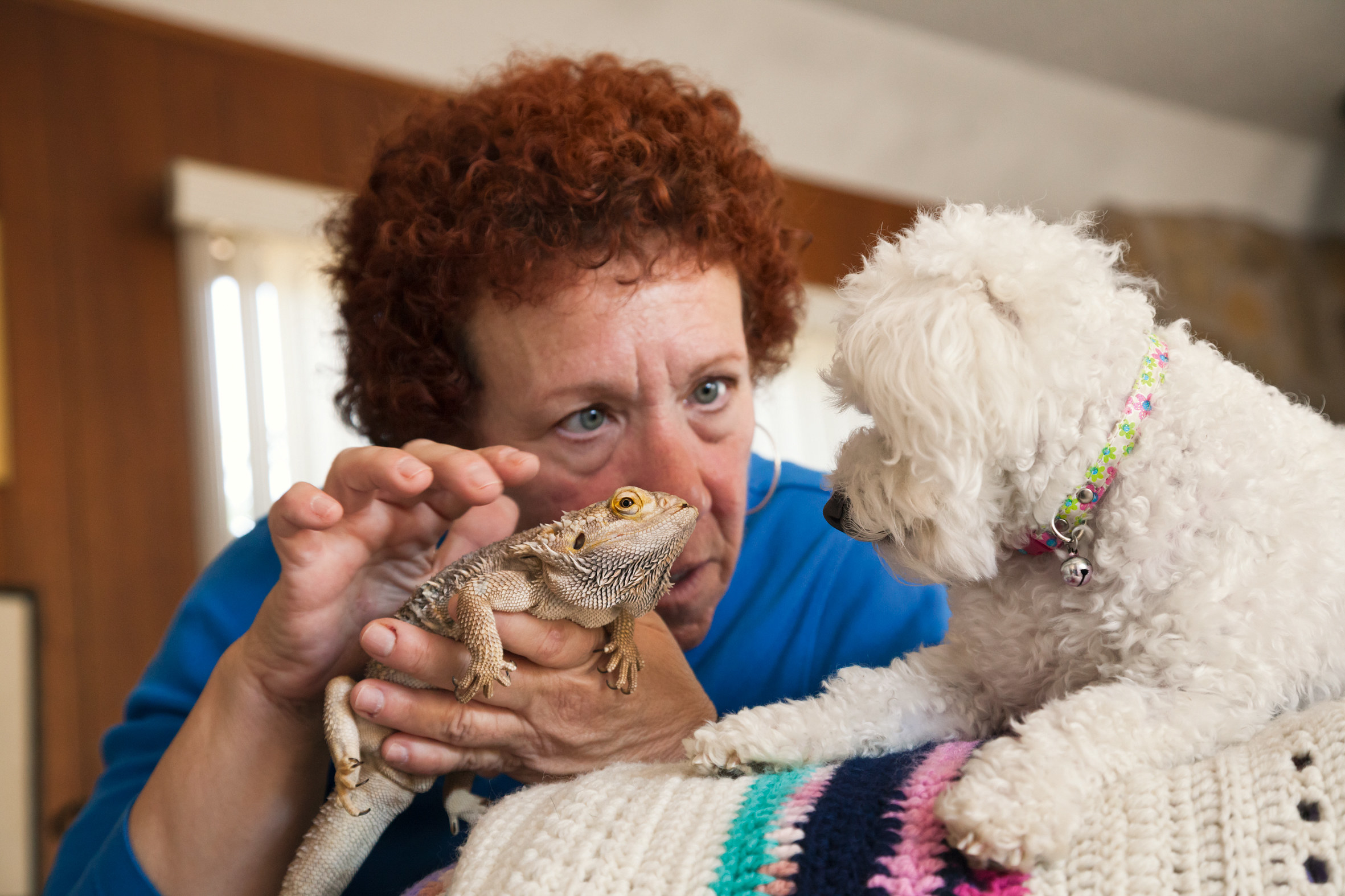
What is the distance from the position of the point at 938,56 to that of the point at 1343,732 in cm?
525

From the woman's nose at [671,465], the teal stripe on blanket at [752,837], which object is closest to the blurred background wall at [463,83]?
the woman's nose at [671,465]

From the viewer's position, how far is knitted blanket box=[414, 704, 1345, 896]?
62cm

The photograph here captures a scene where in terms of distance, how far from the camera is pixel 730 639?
56.1 inches

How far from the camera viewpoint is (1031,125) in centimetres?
559

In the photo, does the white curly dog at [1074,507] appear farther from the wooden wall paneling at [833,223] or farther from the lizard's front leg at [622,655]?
the wooden wall paneling at [833,223]

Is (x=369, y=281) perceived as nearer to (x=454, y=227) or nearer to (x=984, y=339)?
(x=454, y=227)

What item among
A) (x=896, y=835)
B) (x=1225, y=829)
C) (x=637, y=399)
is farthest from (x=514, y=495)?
(x=1225, y=829)

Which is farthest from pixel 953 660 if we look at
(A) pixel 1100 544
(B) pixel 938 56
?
(B) pixel 938 56

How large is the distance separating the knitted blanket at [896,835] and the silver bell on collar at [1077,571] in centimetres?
17

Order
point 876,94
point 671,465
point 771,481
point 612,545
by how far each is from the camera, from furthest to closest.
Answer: point 876,94 < point 771,481 < point 671,465 < point 612,545

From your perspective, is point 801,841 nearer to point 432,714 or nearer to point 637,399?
point 432,714

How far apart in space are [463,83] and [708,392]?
2773mm

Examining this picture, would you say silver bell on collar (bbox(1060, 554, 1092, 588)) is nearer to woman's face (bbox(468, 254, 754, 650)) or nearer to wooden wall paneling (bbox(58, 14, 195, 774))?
woman's face (bbox(468, 254, 754, 650))

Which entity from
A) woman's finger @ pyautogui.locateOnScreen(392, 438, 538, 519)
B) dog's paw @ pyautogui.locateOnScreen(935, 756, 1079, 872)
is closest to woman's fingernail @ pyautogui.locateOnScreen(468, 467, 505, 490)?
woman's finger @ pyautogui.locateOnScreen(392, 438, 538, 519)
